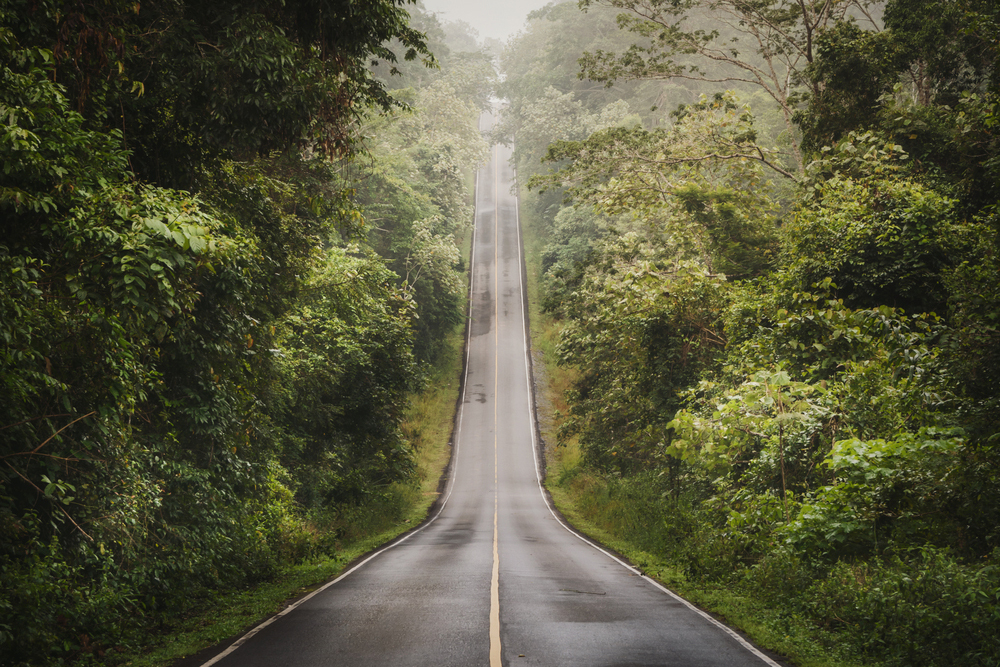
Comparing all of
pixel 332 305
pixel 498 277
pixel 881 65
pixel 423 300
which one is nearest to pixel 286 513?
pixel 332 305

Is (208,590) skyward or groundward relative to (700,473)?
groundward

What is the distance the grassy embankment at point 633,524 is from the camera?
876 cm

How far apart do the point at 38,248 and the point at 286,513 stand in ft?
30.9

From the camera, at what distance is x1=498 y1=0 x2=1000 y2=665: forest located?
8.27m

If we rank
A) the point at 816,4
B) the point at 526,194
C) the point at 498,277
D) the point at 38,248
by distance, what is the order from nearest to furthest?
the point at 38,248 < the point at 816,4 < the point at 498,277 < the point at 526,194

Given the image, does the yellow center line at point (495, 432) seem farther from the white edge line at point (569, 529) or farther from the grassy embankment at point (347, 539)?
the grassy embankment at point (347, 539)

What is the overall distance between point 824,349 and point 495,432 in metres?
27.3

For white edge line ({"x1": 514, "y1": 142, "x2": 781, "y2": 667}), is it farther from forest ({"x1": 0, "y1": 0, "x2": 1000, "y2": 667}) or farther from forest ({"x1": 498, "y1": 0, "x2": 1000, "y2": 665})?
forest ({"x1": 498, "y1": 0, "x2": 1000, "y2": 665})

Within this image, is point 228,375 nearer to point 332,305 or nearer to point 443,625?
point 443,625

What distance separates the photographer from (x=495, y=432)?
39.3 meters

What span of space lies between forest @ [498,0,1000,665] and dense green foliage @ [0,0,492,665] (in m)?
8.00

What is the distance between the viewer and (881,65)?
661 inches

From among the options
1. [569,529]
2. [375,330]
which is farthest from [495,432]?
[375,330]

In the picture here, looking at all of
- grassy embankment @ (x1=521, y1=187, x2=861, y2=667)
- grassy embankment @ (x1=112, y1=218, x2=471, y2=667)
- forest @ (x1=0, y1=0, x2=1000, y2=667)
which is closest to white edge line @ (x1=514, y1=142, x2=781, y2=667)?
grassy embankment @ (x1=521, y1=187, x2=861, y2=667)
